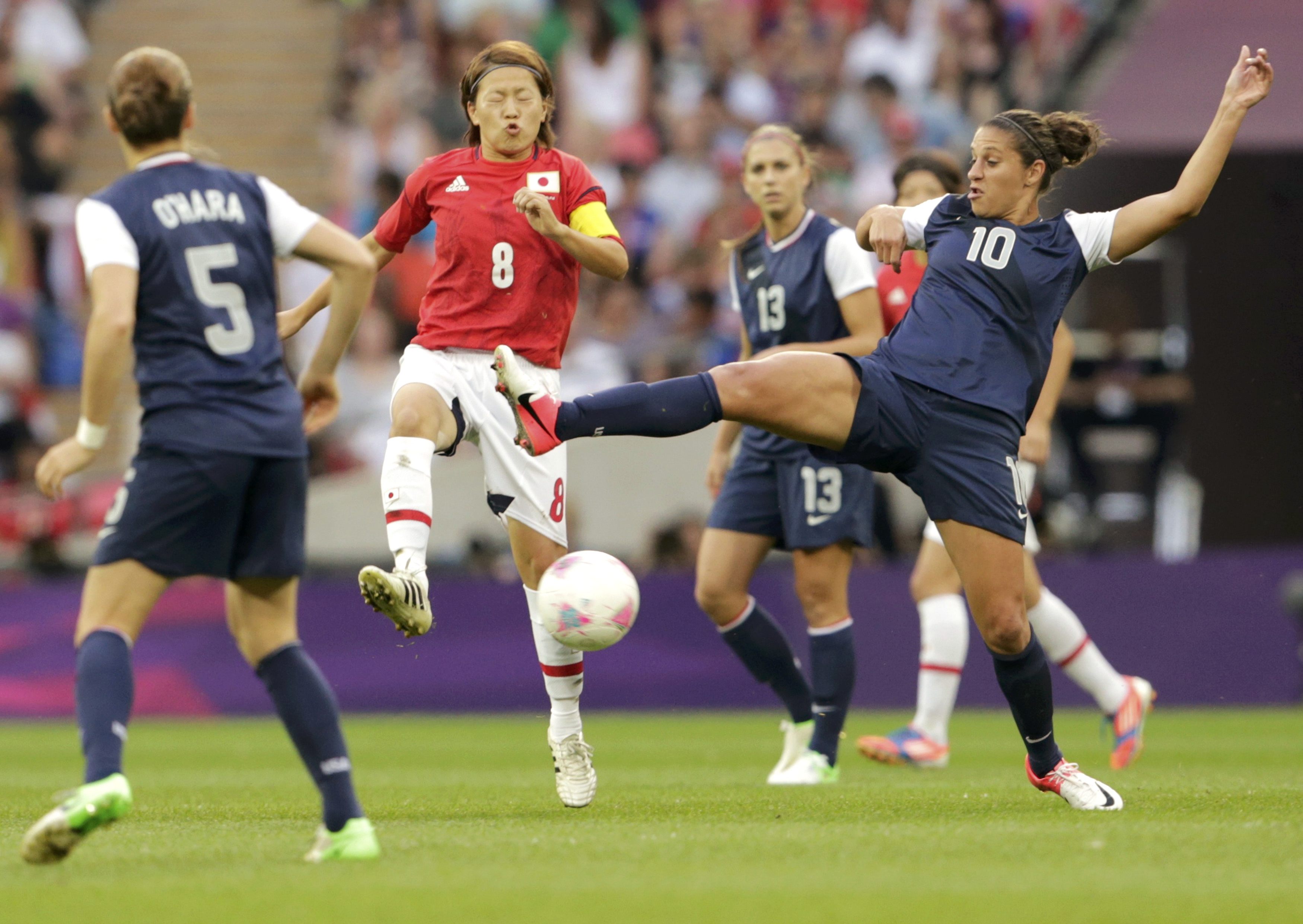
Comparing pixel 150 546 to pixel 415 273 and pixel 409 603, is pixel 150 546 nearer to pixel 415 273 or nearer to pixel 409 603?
pixel 409 603

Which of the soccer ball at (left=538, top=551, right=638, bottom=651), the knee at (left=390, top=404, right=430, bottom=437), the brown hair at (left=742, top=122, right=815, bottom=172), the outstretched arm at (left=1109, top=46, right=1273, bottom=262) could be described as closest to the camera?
the outstretched arm at (left=1109, top=46, right=1273, bottom=262)

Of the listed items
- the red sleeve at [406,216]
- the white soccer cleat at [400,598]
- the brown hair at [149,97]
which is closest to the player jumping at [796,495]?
the red sleeve at [406,216]

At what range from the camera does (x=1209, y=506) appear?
47.0ft

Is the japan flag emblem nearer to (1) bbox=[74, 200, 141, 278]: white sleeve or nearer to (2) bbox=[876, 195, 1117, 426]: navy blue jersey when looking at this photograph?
(2) bbox=[876, 195, 1117, 426]: navy blue jersey

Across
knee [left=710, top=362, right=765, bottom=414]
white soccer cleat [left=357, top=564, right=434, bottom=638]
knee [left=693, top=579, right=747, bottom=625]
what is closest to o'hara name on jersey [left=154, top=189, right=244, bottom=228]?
white soccer cleat [left=357, top=564, right=434, bottom=638]

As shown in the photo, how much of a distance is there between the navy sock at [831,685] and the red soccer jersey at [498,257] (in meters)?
1.81

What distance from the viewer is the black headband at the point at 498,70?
640 centimetres

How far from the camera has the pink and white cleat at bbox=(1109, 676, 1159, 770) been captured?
8.08m

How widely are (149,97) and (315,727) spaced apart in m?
1.70

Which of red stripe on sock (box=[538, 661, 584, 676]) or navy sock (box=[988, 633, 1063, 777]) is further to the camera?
red stripe on sock (box=[538, 661, 584, 676])

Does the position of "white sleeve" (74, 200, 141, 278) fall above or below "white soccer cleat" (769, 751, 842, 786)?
above

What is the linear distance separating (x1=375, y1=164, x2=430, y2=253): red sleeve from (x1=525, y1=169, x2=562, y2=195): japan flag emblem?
1.37ft

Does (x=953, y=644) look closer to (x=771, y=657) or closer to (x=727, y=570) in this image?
(x=771, y=657)

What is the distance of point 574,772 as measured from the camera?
6.25 metres
